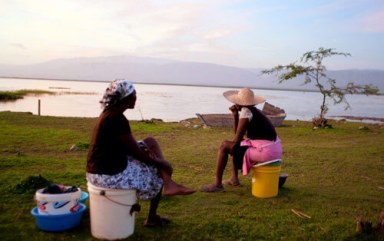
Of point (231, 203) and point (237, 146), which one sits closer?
point (231, 203)

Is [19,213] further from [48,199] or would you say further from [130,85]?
[130,85]

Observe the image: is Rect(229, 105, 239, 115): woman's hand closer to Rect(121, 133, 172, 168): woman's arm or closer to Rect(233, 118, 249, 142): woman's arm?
Rect(233, 118, 249, 142): woman's arm

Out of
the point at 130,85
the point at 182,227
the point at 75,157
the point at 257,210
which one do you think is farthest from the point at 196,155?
the point at 130,85

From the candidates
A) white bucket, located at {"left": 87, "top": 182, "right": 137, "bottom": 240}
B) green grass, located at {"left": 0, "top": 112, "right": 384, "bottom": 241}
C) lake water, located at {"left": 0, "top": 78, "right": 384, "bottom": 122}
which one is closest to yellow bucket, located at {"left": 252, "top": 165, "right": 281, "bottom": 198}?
green grass, located at {"left": 0, "top": 112, "right": 384, "bottom": 241}

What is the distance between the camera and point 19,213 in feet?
14.3

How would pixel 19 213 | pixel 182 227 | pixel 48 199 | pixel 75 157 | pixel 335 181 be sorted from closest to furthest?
pixel 48 199
pixel 182 227
pixel 19 213
pixel 335 181
pixel 75 157

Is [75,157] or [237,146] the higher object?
[237,146]

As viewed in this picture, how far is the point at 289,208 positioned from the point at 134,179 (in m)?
2.33

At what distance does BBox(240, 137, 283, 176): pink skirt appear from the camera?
5188 millimetres

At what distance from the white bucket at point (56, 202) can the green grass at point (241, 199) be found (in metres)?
0.26

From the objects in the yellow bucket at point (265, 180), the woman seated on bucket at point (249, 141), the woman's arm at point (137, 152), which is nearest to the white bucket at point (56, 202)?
the woman's arm at point (137, 152)

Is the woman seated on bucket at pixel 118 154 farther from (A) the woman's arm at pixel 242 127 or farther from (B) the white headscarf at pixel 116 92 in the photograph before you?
(A) the woman's arm at pixel 242 127

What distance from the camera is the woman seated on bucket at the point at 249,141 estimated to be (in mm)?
5234

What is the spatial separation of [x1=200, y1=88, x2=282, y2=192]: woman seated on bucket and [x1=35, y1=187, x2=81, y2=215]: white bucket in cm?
224
